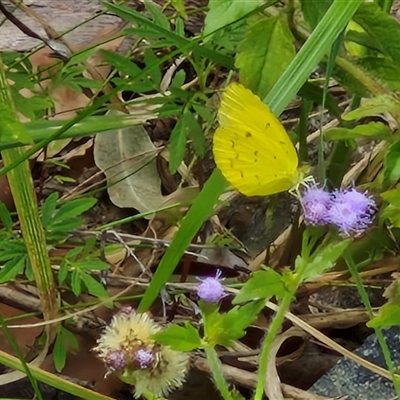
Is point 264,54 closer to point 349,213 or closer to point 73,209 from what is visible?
point 349,213

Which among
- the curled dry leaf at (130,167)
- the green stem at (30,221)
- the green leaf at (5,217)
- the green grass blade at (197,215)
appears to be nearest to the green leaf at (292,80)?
the green grass blade at (197,215)

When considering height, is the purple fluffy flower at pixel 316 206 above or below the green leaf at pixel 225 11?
below

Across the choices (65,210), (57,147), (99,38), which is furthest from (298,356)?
(99,38)

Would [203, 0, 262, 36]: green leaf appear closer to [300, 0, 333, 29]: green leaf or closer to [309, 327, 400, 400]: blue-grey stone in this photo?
[300, 0, 333, 29]: green leaf

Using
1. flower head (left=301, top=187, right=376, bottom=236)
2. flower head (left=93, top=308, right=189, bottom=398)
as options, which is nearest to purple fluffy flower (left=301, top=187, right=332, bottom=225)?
flower head (left=301, top=187, right=376, bottom=236)

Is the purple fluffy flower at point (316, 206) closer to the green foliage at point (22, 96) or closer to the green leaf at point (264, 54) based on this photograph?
the green leaf at point (264, 54)

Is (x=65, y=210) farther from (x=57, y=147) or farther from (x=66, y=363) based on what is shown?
(x=57, y=147)

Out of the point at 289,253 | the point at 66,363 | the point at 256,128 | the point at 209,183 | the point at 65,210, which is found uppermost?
the point at 256,128
